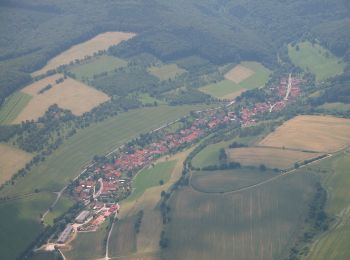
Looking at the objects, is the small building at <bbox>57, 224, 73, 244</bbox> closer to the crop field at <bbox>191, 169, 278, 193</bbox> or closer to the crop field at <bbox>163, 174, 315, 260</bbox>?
the crop field at <bbox>163, 174, 315, 260</bbox>

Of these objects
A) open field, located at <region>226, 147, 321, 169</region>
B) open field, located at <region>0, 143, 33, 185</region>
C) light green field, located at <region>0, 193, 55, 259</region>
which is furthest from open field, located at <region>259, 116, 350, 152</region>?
open field, located at <region>0, 143, 33, 185</region>

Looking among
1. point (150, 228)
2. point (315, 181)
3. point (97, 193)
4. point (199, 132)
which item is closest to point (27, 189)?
point (97, 193)

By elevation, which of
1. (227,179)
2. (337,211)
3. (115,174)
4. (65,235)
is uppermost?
(337,211)

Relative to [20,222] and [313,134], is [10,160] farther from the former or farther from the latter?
[313,134]

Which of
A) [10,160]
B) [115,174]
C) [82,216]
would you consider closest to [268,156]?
[115,174]

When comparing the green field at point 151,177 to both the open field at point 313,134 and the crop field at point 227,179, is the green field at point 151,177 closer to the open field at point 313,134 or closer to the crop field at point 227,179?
the crop field at point 227,179


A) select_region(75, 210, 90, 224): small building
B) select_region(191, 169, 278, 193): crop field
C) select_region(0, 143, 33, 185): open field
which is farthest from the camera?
select_region(0, 143, 33, 185): open field

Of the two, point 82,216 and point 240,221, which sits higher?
point 240,221
